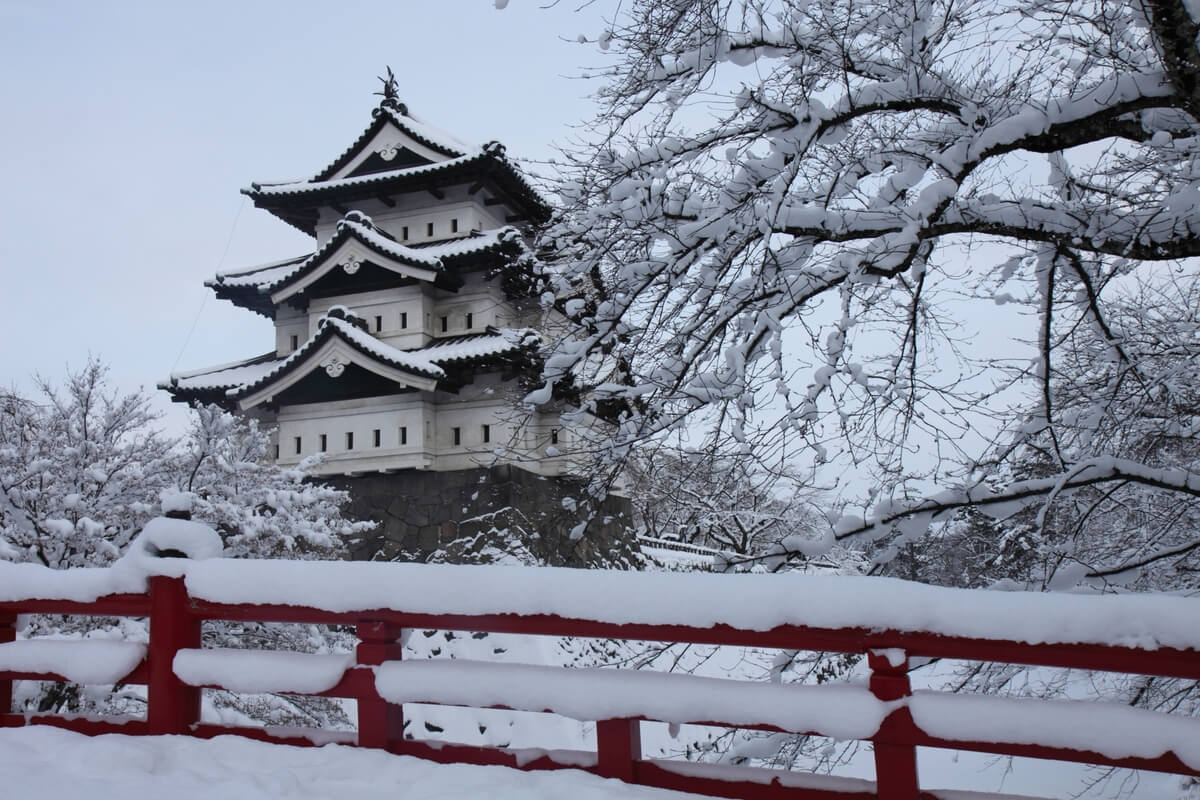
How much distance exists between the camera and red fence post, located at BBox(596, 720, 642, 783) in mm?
2961

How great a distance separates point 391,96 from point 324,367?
24.6ft

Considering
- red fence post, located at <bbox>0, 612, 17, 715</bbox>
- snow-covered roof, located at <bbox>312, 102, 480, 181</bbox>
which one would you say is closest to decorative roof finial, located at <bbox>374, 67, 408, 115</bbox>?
snow-covered roof, located at <bbox>312, 102, 480, 181</bbox>

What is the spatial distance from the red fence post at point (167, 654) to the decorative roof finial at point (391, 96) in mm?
17325

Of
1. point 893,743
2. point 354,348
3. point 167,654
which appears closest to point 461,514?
point 354,348

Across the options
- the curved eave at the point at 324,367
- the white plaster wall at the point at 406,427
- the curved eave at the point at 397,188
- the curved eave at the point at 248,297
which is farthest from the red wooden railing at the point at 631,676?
the curved eave at the point at 248,297

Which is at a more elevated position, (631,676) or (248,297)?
(248,297)

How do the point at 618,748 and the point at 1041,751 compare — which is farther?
the point at 618,748

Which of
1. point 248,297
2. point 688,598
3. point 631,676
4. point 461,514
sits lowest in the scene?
point 631,676

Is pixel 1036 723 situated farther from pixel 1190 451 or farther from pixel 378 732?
pixel 1190 451

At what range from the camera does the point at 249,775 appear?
3070 millimetres

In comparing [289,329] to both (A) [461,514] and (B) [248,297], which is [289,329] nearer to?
(B) [248,297]

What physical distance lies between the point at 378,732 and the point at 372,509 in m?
13.0

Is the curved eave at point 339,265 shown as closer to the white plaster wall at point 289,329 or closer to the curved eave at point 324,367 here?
the white plaster wall at point 289,329

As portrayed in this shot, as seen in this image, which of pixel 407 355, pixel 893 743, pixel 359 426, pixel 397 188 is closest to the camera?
pixel 893 743
